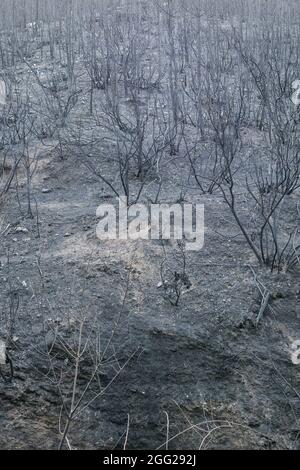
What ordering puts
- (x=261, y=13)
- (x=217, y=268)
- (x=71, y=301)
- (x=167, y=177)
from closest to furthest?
1. (x=71, y=301)
2. (x=217, y=268)
3. (x=167, y=177)
4. (x=261, y=13)

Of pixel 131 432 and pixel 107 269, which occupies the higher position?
pixel 107 269

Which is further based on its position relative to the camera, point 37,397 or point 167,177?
point 167,177

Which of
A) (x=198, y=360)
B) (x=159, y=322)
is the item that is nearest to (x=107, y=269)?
(x=159, y=322)

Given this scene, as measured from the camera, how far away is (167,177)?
17.9 ft

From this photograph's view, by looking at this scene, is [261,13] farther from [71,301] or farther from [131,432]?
[131,432]

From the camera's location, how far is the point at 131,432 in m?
3.20

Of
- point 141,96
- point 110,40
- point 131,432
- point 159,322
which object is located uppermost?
point 110,40

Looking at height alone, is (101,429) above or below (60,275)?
below

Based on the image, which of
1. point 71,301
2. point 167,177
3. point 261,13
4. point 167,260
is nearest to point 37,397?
point 71,301
